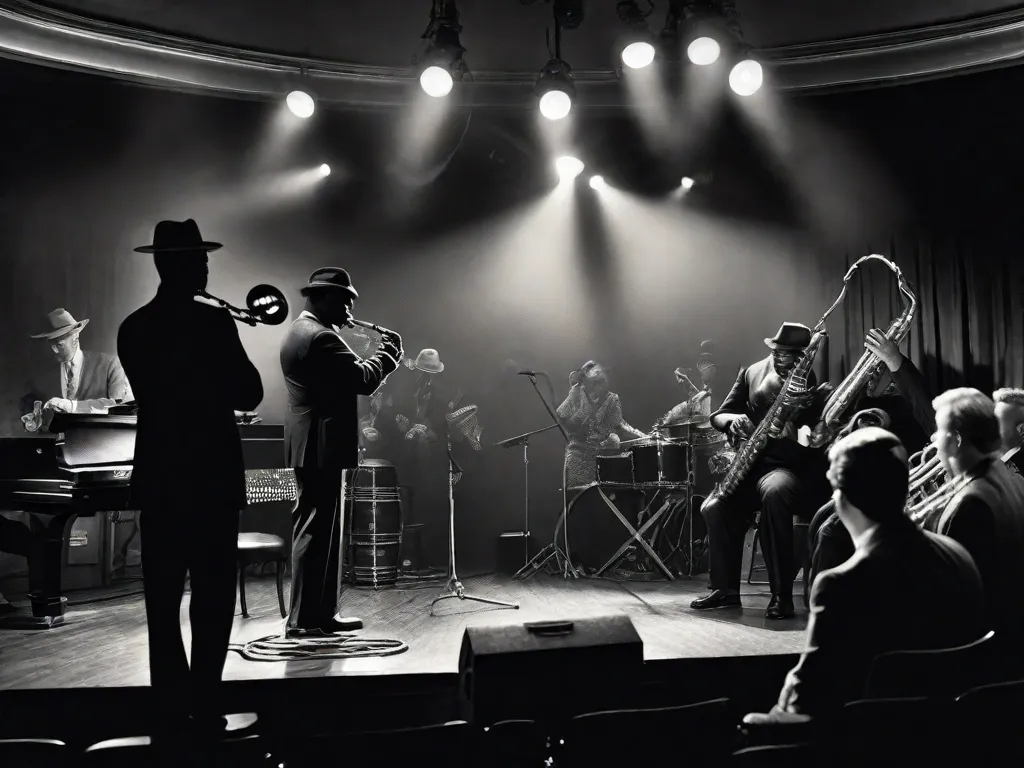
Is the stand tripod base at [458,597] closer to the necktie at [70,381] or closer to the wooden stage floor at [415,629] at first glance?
the wooden stage floor at [415,629]

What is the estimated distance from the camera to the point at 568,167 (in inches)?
360

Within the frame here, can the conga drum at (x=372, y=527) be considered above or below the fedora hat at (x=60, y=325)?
below

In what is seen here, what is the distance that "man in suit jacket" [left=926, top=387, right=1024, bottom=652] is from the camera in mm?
2799

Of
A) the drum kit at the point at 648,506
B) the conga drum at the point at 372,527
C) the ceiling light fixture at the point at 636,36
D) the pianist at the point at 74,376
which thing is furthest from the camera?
the pianist at the point at 74,376

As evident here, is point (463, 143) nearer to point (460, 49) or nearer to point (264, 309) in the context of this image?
point (460, 49)

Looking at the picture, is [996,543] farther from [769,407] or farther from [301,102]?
[301,102]

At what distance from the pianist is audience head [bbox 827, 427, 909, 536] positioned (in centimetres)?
609

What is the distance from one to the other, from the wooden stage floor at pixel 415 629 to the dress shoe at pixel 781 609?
0.08m

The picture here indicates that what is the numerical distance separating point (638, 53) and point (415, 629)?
13.9 feet

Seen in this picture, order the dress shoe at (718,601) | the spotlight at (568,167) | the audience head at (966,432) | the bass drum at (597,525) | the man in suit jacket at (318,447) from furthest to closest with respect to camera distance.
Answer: the spotlight at (568,167) → the bass drum at (597,525) → the dress shoe at (718,601) → the man in suit jacket at (318,447) → the audience head at (966,432)

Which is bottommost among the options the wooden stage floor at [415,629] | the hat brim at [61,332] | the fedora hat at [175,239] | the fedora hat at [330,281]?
the wooden stage floor at [415,629]

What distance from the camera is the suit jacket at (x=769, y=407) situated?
5.22 meters

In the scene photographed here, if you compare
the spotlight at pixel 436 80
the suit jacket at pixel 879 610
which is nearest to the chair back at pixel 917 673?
the suit jacket at pixel 879 610

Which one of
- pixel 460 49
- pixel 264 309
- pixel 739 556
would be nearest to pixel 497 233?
pixel 460 49
